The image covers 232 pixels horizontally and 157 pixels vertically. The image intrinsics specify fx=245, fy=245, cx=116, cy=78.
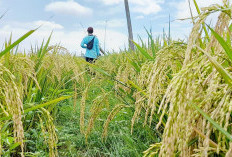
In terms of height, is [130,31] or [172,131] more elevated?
[130,31]

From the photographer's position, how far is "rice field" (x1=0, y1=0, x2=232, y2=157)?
701 mm

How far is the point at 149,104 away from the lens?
124 cm

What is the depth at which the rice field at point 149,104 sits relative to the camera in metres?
0.70

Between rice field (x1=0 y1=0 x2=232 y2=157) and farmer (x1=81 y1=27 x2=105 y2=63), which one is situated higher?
farmer (x1=81 y1=27 x2=105 y2=63)

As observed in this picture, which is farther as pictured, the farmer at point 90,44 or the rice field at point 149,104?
the farmer at point 90,44

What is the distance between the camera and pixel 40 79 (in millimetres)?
2990

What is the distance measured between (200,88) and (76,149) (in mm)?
1925

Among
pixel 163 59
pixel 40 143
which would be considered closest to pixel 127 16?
pixel 40 143

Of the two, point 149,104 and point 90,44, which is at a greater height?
point 90,44

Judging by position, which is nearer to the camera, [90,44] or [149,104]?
[149,104]

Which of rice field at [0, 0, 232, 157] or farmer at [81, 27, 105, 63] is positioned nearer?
rice field at [0, 0, 232, 157]

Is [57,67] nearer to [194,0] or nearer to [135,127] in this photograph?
[135,127]

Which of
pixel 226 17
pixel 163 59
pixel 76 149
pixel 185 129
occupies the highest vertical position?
pixel 226 17

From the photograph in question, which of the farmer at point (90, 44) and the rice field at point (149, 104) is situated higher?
the farmer at point (90, 44)
